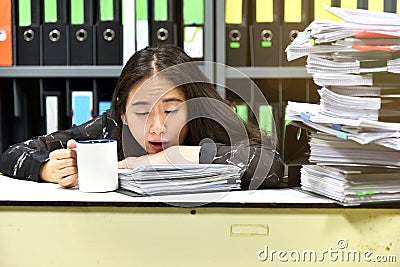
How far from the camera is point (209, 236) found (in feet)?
3.49

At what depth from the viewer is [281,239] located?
1.06 m

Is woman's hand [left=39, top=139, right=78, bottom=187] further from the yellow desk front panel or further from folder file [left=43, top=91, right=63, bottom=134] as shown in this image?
folder file [left=43, top=91, right=63, bottom=134]

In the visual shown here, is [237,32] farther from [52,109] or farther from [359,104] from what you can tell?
[359,104]

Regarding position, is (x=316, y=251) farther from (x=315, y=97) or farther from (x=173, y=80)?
(x=315, y=97)

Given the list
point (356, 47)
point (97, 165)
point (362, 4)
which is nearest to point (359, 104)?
point (356, 47)

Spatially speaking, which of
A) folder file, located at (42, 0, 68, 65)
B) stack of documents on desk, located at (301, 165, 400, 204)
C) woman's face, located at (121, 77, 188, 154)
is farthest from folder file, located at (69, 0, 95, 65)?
stack of documents on desk, located at (301, 165, 400, 204)

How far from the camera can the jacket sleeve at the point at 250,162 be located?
3.88ft

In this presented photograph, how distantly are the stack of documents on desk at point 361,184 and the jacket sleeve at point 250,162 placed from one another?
13cm

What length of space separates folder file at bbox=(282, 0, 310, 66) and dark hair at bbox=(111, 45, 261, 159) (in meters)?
0.57

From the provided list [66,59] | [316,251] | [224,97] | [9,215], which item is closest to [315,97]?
[224,97]

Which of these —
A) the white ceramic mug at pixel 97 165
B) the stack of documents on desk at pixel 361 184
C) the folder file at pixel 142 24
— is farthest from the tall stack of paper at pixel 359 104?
the folder file at pixel 142 24

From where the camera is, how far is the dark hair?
1.36 metres

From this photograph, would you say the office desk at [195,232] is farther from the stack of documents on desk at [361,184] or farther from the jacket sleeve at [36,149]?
the jacket sleeve at [36,149]

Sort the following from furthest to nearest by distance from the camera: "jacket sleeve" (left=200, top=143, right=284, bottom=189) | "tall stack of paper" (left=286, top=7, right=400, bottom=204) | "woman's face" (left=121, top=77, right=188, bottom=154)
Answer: "woman's face" (left=121, top=77, right=188, bottom=154) < "jacket sleeve" (left=200, top=143, right=284, bottom=189) < "tall stack of paper" (left=286, top=7, right=400, bottom=204)
